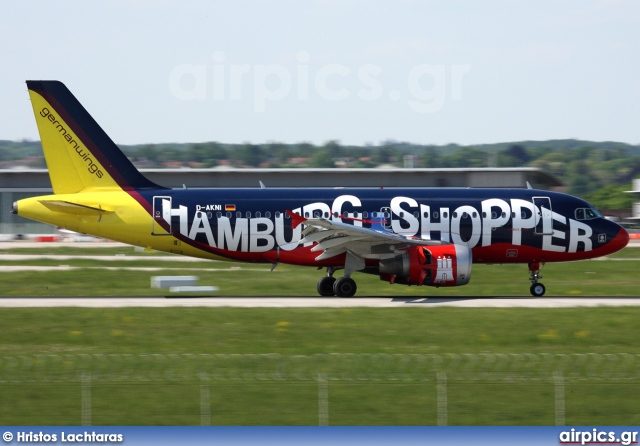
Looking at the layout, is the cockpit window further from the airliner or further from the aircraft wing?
the aircraft wing

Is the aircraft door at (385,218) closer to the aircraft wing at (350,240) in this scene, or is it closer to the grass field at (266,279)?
the aircraft wing at (350,240)

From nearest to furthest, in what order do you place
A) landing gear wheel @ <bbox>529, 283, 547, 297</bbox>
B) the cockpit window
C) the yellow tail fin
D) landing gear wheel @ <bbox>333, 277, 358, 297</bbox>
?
1. landing gear wheel @ <bbox>333, 277, 358, 297</bbox>
2. the yellow tail fin
3. landing gear wheel @ <bbox>529, 283, 547, 297</bbox>
4. the cockpit window

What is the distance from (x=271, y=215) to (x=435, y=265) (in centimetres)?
663

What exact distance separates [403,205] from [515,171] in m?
46.6

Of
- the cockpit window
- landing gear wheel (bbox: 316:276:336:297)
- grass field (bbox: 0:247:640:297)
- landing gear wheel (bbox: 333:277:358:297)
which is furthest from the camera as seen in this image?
grass field (bbox: 0:247:640:297)

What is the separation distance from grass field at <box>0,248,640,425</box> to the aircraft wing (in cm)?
358

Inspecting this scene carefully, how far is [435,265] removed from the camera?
1266 inches

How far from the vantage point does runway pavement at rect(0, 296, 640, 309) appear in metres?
31.2

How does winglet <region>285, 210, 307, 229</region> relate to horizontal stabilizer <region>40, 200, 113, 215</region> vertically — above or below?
below

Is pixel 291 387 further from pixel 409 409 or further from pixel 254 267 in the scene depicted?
pixel 254 267

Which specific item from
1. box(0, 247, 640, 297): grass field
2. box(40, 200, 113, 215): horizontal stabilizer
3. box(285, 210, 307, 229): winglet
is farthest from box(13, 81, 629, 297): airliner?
box(0, 247, 640, 297): grass field

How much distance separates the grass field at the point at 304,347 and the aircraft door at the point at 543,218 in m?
3.87

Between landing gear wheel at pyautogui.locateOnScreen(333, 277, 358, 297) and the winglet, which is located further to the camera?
landing gear wheel at pyautogui.locateOnScreen(333, 277, 358, 297)

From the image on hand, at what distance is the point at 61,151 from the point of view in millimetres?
34875
